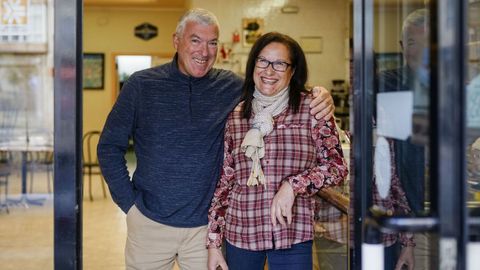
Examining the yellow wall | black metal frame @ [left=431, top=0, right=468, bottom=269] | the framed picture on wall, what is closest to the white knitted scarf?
black metal frame @ [left=431, top=0, right=468, bottom=269]

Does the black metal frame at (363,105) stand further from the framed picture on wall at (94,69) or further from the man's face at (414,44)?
the framed picture on wall at (94,69)

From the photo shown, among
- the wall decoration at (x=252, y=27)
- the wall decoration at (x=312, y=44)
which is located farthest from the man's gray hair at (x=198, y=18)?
the wall decoration at (x=312, y=44)

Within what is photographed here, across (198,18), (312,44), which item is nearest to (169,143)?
(198,18)

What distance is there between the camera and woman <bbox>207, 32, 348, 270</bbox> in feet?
6.88

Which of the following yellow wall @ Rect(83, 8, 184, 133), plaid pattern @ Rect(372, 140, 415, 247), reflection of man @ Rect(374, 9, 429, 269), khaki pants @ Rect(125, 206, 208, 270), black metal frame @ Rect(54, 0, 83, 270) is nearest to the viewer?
reflection of man @ Rect(374, 9, 429, 269)

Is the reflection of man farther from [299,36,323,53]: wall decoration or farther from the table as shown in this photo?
[299,36,323,53]: wall decoration

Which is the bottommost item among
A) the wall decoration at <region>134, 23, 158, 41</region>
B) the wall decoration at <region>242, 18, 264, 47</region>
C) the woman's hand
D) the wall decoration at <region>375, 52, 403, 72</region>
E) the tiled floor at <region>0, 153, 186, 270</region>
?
the woman's hand

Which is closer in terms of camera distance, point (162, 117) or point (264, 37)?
point (264, 37)

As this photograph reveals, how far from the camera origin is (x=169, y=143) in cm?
234

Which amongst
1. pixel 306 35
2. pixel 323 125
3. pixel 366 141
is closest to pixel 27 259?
pixel 323 125

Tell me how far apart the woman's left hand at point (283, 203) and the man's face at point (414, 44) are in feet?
2.12

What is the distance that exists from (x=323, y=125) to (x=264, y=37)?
0.38m

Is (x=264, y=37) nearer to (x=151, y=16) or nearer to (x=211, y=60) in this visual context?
(x=211, y=60)

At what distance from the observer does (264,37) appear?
7.18ft
